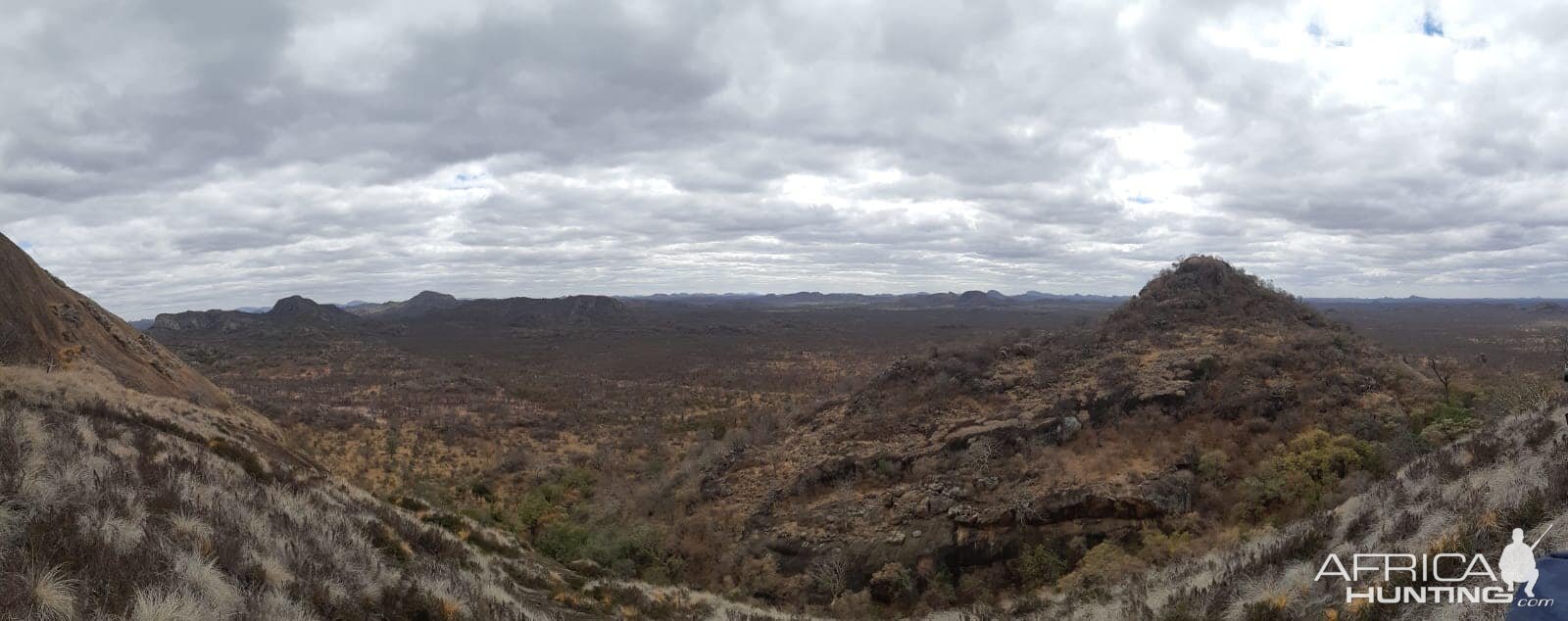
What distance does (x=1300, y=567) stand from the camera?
9.25 m

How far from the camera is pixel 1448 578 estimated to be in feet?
22.2

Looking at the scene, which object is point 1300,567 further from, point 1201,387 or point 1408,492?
point 1201,387

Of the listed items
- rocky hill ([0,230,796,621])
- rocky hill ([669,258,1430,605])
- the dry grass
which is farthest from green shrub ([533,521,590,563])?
the dry grass

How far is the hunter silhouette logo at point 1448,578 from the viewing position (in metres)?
5.96

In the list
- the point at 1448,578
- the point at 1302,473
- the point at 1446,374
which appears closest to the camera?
the point at 1448,578

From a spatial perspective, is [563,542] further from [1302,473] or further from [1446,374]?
[1446,374]

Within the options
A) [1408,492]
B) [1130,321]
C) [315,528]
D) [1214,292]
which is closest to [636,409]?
[1130,321]

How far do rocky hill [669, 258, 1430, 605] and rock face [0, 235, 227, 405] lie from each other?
14.6 meters

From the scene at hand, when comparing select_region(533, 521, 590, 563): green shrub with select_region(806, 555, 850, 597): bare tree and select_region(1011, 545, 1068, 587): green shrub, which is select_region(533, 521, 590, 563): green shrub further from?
select_region(1011, 545, 1068, 587): green shrub

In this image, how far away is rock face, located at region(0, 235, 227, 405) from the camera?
1551 centimetres

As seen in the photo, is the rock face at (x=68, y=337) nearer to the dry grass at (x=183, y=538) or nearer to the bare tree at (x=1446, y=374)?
the dry grass at (x=183, y=538)

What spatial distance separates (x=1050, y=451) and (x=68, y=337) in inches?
986

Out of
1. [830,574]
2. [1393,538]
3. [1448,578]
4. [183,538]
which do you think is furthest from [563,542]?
[1448,578]

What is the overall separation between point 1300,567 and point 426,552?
40.3 feet
